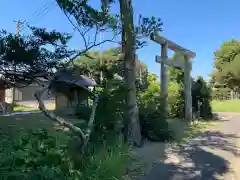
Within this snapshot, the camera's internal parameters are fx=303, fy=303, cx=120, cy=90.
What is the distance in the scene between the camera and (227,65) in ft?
137

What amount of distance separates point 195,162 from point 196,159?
268 mm

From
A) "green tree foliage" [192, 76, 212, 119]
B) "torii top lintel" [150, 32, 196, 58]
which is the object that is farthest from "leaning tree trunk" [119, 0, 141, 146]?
"green tree foliage" [192, 76, 212, 119]

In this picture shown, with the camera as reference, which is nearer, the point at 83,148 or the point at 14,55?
the point at 14,55

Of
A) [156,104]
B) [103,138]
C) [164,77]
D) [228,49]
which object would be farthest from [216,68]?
[103,138]

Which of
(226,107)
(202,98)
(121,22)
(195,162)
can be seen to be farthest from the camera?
(226,107)

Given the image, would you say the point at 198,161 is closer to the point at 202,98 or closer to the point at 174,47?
the point at 174,47

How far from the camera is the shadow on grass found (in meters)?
5.45

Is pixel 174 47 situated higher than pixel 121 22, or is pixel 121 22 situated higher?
pixel 174 47

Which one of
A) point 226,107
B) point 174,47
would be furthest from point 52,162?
point 226,107

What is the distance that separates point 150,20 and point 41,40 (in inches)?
71.1

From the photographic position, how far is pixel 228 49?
43500 mm

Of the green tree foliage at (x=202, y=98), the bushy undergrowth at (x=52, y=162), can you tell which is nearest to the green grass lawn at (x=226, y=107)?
the green tree foliage at (x=202, y=98)

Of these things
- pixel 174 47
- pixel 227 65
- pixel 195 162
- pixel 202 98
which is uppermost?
Result: pixel 227 65

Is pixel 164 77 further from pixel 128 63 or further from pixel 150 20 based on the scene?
pixel 150 20
